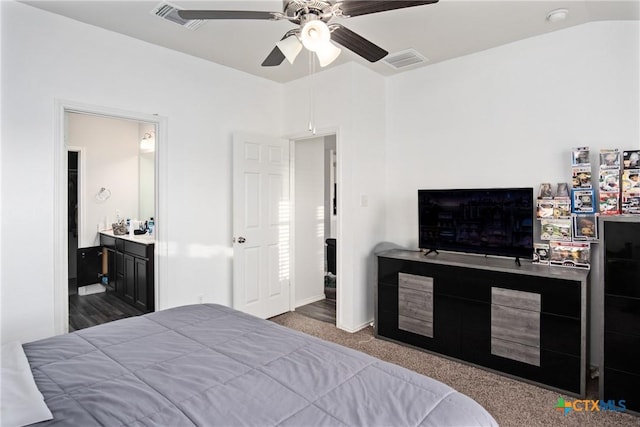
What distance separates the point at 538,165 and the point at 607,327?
1381 millimetres

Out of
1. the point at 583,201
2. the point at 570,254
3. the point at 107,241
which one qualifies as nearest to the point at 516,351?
the point at 570,254

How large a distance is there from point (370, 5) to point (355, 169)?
213cm

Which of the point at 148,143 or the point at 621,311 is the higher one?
the point at 148,143

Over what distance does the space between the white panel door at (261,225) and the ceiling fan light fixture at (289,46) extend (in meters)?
1.85

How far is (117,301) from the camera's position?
15.7 feet

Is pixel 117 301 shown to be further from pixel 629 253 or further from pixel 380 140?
pixel 629 253

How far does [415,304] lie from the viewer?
133 inches

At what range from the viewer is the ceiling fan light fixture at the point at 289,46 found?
2.05m

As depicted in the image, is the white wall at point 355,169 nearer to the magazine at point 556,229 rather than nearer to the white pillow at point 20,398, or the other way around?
the magazine at point 556,229

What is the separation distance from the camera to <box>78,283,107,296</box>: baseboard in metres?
5.06

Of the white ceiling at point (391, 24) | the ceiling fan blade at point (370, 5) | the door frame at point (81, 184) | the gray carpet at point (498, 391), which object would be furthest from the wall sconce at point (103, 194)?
the ceiling fan blade at point (370, 5)

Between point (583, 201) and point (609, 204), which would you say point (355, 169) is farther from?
point (609, 204)

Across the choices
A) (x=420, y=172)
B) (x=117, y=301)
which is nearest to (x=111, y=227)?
(x=117, y=301)

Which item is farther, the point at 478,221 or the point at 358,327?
the point at 358,327
